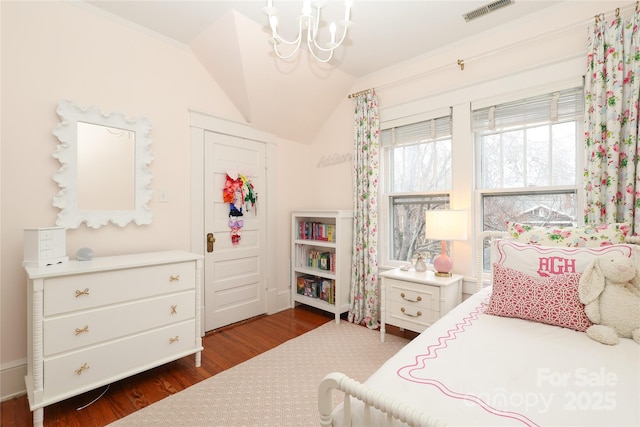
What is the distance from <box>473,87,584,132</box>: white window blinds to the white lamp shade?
79cm

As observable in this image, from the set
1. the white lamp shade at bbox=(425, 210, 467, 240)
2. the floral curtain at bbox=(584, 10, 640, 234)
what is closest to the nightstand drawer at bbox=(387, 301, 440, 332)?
the white lamp shade at bbox=(425, 210, 467, 240)

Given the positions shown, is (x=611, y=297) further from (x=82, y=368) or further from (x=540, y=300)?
(x=82, y=368)

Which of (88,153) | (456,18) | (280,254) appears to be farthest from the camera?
(280,254)

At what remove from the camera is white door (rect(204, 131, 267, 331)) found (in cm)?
296

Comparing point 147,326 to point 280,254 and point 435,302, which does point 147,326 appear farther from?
point 435,302

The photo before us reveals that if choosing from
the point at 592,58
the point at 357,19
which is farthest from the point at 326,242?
the point at 592,58

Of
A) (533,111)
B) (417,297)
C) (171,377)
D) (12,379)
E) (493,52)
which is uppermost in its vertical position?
(493,52)

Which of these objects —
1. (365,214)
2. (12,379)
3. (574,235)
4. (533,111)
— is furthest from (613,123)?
(12,379)

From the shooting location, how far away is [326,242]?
332 cm

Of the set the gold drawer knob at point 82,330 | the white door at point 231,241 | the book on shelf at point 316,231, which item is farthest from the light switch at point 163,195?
the book on shelf at point 316,231

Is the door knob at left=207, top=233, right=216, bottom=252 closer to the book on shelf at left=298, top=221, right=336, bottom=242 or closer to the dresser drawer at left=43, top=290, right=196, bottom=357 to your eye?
the dresser drawer at left=43, top=290, right=196, bottom=357

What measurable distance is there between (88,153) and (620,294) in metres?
3.32

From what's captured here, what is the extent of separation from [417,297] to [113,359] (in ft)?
7.17

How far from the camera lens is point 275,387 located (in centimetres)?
202
